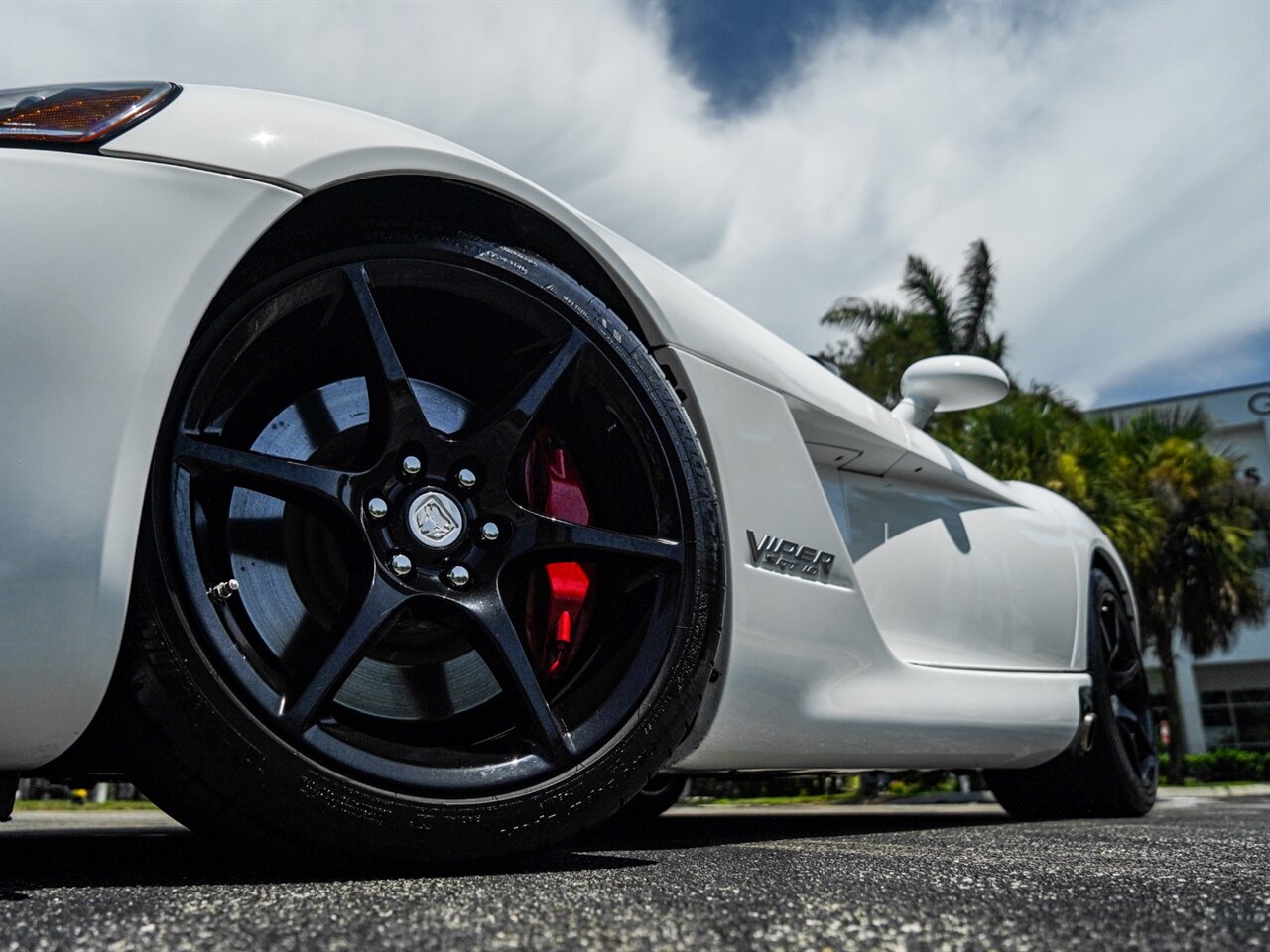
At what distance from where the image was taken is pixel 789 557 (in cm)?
188

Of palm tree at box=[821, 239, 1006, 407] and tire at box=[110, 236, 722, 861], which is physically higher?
palm tree at box=[821, 239, 1006, 407]

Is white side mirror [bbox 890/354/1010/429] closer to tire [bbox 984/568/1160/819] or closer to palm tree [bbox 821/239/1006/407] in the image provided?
tire [bbox 984/568/1160/819]

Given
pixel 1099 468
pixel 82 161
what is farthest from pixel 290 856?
pixel 1099 468

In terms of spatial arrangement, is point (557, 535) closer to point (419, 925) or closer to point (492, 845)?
point (492, 845)

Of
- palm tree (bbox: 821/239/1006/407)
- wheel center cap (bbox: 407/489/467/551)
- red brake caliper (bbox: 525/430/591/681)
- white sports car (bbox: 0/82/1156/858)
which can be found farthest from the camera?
palm tree (bbox: 821/239/1006/407)

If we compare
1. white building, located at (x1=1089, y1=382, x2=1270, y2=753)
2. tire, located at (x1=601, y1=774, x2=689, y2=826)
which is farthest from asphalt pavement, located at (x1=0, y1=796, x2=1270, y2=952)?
white building, located at (x1=1089, y1=382, x2=1270, y2=753)

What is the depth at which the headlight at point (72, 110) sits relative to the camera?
124cm

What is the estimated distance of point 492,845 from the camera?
133 centimetres

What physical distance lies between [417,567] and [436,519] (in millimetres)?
68

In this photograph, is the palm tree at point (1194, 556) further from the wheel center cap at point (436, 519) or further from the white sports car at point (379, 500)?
the wheel center cap at point (436, 519)

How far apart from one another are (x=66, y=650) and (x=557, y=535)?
62 cm

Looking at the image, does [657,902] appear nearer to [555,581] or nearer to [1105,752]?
[555,581]

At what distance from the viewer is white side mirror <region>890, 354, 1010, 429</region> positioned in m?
2.85

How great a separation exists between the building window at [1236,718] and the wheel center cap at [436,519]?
3052 cm
